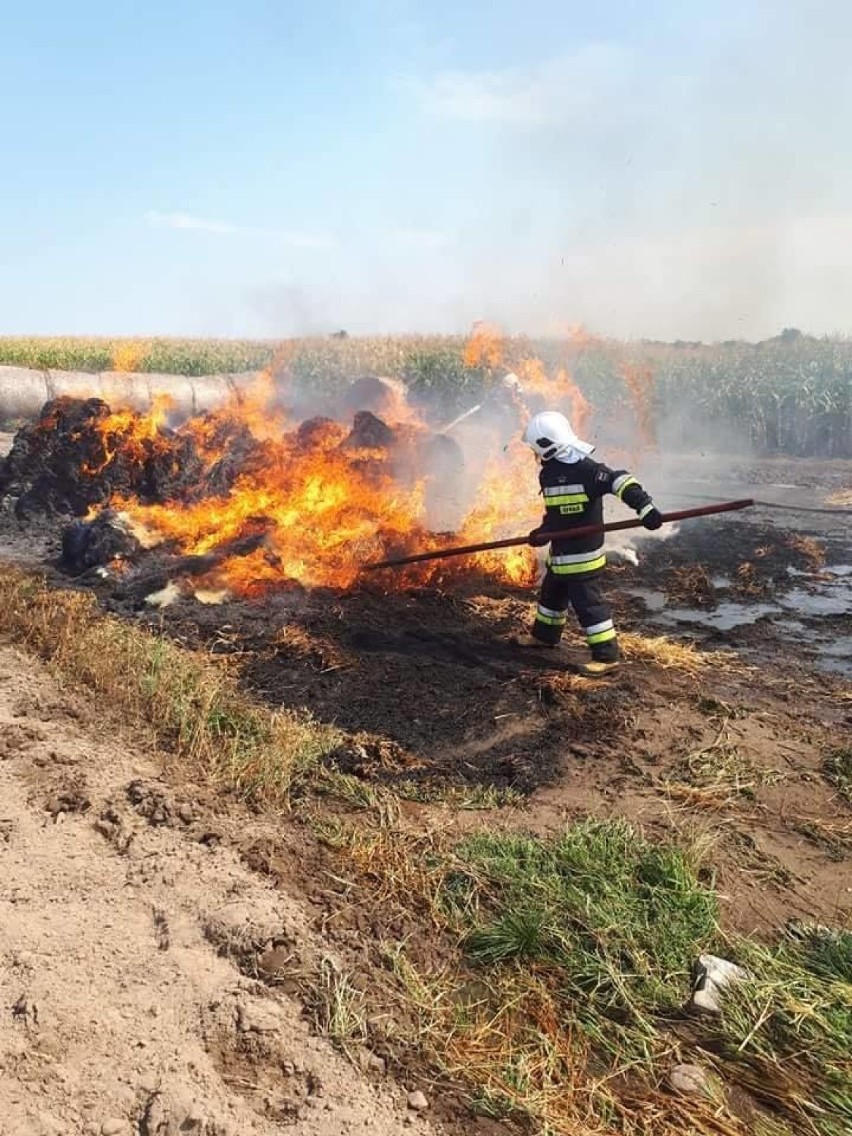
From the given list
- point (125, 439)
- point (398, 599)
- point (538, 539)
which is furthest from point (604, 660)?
point (125, 439)

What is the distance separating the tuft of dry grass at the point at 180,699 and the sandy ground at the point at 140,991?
0.50 metres

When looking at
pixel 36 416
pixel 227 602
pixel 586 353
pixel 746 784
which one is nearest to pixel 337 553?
pixel 227 602

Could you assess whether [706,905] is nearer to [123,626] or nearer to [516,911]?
[516,911]

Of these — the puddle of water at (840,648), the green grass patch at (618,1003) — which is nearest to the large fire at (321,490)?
the puddle of water at (840,648)

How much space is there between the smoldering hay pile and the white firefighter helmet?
2.14m

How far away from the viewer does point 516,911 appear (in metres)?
3.42

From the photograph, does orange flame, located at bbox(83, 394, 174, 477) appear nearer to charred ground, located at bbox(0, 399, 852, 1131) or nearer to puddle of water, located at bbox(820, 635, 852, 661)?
charred ground, located at bbox(0, 399, 852, 1131)

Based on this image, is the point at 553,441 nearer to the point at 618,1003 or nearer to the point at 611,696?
the point at 611,696

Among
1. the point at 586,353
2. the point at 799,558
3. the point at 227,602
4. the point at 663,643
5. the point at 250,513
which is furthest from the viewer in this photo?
the point at 586,353

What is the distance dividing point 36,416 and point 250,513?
11735 millimetres

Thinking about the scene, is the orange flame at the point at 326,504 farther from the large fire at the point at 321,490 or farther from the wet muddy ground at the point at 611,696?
the wet muddy ground at the point at 611,696

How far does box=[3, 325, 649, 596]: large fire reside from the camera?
821 centimetres

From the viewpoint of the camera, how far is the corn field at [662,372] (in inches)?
802

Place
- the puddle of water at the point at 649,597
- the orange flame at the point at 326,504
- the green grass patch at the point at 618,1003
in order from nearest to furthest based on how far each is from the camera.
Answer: the green grass patch at the point at 618,1003 < the orange flame at the point at 326,504 < the puddle of water at the point at 649,597
